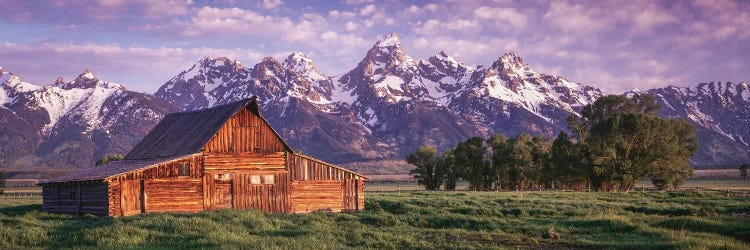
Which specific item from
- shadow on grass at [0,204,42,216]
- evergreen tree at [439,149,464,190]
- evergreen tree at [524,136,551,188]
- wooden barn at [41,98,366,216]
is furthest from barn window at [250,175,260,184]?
evergreen tree at [439,149,464,190]

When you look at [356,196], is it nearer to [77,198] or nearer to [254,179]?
[254,179]

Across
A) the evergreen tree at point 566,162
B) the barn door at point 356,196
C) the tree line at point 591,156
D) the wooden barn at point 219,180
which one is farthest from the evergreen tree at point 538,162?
the wooden barn at point 219,180

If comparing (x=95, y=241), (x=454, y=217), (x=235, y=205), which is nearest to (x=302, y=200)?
(x=235, y=205)

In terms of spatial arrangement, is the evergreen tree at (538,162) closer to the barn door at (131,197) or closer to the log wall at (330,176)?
the log wall at (330,176)

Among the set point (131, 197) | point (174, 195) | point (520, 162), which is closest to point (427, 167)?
point (520, 162)

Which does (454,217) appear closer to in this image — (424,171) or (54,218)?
(54,218)

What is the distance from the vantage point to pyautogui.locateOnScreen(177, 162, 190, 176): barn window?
41.8m

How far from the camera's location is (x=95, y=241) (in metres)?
25.0

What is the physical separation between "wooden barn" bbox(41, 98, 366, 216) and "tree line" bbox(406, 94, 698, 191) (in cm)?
3166

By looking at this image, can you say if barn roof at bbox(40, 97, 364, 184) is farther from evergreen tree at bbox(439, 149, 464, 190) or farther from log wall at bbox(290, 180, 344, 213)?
evergreen tree at bbox(439, 149, 464, 190)

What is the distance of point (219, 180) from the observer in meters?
43.1

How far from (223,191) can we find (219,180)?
736 millimetres

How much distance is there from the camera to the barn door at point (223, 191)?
140 feet

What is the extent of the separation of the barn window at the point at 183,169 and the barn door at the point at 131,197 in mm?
2371
